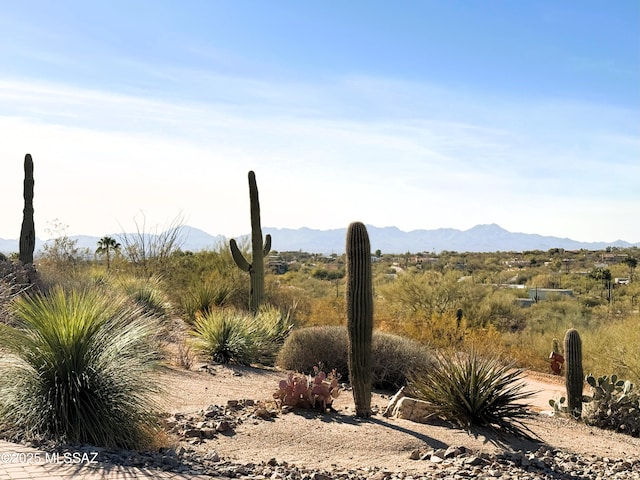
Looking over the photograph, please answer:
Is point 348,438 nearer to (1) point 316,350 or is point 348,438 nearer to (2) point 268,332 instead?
(1) point 316,350

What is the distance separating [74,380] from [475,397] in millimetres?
5016

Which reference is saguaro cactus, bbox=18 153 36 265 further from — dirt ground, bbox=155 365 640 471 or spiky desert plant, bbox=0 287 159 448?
spiky desert plant, bbox=0 287 159 448

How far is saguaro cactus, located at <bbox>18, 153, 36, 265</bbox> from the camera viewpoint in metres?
20.1

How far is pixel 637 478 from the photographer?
25.5 feet

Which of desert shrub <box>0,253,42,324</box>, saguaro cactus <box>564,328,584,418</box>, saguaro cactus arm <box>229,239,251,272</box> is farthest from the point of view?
saguaro cactus arm <box>229,239,251,272</box>

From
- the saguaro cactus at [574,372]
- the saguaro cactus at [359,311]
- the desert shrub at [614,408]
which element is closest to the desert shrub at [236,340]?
the saguaro cactus at [359,311]

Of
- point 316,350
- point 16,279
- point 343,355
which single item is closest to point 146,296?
point 16,279

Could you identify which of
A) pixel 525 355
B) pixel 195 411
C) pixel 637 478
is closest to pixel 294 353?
pixel 195 411

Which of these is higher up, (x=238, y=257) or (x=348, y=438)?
(x=238, y=257)

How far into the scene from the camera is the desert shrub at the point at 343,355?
43.2 ft

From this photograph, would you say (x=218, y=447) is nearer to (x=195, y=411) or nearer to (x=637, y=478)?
(x=195, y=411)

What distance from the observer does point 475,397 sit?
9.28m

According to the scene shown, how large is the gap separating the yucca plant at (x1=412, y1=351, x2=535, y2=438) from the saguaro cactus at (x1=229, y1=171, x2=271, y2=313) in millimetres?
9877

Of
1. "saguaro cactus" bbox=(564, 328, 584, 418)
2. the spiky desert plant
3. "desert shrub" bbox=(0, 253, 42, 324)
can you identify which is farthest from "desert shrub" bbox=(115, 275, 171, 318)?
"saguaro cactus" bbox=(564, 328, 584, 418)
